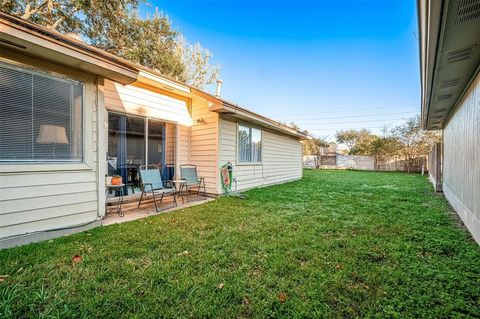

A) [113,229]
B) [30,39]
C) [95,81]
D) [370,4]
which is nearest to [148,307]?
[113,229]

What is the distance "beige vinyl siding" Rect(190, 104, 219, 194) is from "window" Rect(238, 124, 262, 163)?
121cm

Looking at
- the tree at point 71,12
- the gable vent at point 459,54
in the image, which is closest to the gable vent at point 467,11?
the gable vent at point 459,54

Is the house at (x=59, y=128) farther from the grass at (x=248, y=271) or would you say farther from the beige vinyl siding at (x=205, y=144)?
the beige vinyl siding at (x=205, y=144)

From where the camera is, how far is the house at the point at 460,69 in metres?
1.85

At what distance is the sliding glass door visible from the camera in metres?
4.77

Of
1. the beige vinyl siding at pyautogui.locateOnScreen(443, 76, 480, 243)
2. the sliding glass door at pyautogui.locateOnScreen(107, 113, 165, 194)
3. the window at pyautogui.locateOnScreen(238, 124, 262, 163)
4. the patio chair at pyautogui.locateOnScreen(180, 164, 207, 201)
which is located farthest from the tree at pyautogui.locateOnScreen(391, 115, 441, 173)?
the sliding glass door at pyautogui.locateOnScreen(107, 113, 165, 194)

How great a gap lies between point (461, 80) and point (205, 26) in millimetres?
12577

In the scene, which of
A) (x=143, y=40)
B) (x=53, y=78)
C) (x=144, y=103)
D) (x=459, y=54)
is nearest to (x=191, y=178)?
(x=144, y=103)

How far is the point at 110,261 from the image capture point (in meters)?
2.32

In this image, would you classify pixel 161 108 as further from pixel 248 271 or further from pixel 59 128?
pixel 248 271

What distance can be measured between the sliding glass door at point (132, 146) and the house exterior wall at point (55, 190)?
4.40 ft

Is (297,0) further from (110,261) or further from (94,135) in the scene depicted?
(110,261)

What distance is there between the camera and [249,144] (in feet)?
24.8

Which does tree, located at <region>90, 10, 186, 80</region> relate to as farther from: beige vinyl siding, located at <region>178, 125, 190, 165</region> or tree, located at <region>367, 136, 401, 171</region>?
tree, located at <region>367, 136, 401, 171</region>
